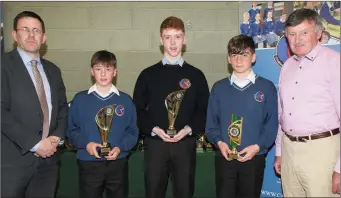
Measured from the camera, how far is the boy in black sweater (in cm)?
257

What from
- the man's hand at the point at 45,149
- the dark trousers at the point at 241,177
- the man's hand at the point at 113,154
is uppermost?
the man's hand at the point at 45,149

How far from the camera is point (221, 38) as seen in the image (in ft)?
11.9

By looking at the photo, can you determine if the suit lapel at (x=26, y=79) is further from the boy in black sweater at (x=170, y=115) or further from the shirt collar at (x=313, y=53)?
the shirt collar at (x=313, y=53)

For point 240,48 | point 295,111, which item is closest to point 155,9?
point 240,48

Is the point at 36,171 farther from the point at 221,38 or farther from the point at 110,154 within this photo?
the point at 221,38

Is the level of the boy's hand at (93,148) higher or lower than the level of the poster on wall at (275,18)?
lower

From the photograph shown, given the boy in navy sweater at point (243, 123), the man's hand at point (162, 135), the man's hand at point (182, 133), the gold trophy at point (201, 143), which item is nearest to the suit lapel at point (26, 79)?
the man's hand at point (162, 135)

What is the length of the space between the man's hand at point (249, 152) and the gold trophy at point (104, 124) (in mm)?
921

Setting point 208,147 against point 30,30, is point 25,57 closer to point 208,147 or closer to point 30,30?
point 30,30

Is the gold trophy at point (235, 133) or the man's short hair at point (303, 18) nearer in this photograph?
the man's short hair at point (303, 18)

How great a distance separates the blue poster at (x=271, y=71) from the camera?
2.94 m

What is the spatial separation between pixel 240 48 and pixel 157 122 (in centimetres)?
81

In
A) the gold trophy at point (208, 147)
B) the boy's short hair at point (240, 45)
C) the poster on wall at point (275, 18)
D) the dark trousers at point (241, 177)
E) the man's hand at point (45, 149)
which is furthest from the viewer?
the gold trophy at point (208, 147)

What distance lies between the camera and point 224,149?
2471 millimetres
